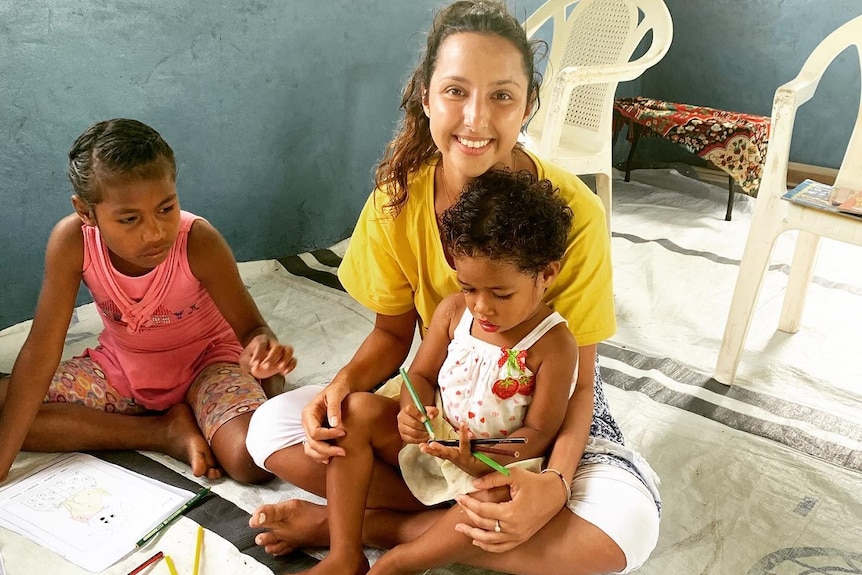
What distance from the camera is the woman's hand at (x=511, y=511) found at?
37.2 inches

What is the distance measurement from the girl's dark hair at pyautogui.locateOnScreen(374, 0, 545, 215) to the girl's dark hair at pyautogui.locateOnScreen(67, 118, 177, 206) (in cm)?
38

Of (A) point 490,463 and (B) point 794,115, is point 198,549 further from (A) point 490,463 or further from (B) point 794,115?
(B) point 794,115

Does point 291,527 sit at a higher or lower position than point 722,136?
lower

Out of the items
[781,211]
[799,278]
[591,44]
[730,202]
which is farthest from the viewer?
[730,202]

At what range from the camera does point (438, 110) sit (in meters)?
1.08

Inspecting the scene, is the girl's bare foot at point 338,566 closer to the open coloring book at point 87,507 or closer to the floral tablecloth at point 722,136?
the open coloring book at point 87,507

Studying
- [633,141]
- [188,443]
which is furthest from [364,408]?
[633,141]

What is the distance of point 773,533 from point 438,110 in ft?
2.97

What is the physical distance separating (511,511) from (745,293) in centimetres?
105

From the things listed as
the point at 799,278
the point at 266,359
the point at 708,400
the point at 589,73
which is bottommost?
the point at 708,400

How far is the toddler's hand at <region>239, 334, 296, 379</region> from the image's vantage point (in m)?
1.24

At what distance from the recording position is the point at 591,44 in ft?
8.57

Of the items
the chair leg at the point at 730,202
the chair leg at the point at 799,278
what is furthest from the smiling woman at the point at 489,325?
the chair leg at the point at 730,202

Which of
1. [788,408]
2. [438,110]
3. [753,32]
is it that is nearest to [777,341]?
[788,408]
